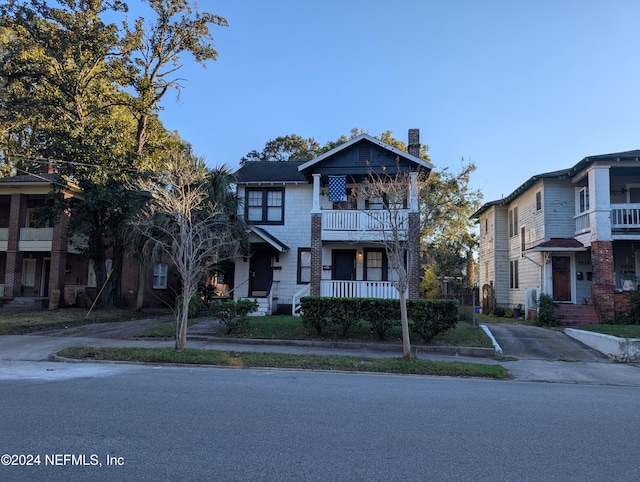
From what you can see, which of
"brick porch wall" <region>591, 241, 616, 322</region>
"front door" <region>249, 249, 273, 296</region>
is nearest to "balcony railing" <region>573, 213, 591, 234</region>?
"brick porch wall" <region>591, 241, 616, 322</region>

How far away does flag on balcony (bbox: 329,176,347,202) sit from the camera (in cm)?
2077

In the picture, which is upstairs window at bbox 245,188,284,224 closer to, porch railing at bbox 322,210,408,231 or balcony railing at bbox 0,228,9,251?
porch railing at bbox 322,210,408,231

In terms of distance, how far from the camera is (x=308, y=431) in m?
5.55

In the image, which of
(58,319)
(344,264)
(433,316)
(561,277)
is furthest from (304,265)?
(561,277)

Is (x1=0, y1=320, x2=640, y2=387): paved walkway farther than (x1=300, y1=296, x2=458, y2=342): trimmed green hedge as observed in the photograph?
No

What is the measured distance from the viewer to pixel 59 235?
26.4 metres

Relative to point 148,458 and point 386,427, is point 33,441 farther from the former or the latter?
point 386,427

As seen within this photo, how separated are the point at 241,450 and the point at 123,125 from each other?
77.7ft

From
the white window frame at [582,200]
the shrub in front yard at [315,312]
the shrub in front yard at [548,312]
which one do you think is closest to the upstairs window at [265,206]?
the shrub in front yard at [315,312]

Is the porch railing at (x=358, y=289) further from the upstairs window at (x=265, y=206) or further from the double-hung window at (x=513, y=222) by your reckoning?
the double-hung window at (x=513, y=222)

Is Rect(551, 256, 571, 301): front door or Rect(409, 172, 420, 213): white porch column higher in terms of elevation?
Rect(409, 172, 420, 213): white porch column

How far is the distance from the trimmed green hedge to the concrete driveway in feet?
7.03

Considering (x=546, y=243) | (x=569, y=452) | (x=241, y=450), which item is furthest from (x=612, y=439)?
(x=546, y=243)

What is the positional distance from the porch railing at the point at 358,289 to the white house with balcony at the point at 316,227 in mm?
42
